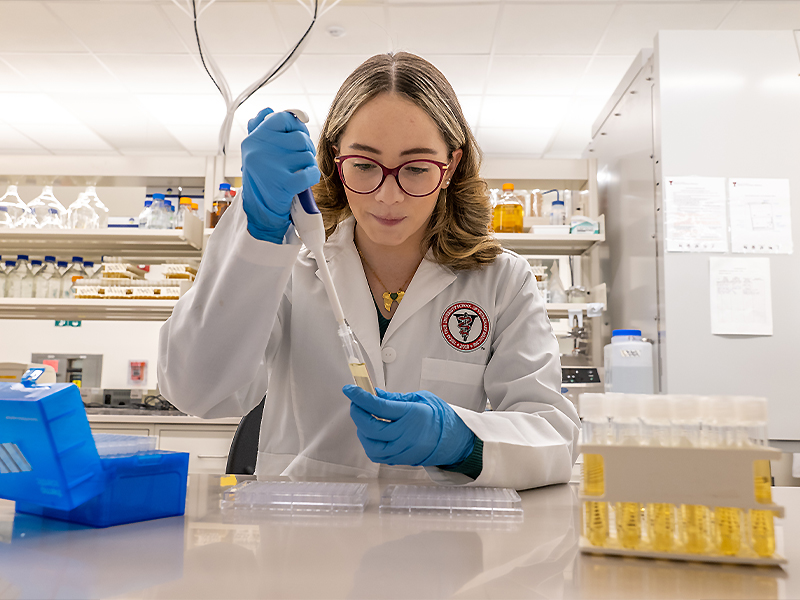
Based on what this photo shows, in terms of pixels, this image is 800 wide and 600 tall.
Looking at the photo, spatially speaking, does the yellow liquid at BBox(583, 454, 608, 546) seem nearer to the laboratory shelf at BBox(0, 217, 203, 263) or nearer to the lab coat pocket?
the lab coat pocket

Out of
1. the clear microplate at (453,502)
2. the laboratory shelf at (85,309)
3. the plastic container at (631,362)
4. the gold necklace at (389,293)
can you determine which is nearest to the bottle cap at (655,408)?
the clear microplate at (453,502)

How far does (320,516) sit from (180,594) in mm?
268

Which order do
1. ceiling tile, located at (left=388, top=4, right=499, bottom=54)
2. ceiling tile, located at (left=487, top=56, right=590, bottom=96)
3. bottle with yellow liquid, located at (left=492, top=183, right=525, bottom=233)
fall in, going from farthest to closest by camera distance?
1. ceiling tile, located at (left=487, top=56, right=590, bottom=96)
2. ceiling tile, located at (left=388, top=4, right=499, bottom=54)
3. bottle with yellow liquid, located at (left=492, top=183, right=525, bottom=233)

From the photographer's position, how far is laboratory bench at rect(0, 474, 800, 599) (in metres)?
0.46

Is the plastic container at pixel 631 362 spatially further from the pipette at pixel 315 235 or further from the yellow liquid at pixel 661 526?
the yellow liquid at pixel 661 526

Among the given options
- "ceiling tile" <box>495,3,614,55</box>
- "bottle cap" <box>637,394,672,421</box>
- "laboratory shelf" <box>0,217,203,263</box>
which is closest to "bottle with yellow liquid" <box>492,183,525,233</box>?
"ceiling tile" <box>495,3,614,55</box>

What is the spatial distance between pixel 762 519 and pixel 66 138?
227 inches

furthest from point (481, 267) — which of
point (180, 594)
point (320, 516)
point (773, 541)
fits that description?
point (180, 594)

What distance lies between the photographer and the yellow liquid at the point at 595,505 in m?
0.56

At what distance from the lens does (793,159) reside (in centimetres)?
233

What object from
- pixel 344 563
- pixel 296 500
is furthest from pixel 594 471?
pixel 296 500

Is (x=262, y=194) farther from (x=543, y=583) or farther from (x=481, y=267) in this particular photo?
(x=543, y=583)

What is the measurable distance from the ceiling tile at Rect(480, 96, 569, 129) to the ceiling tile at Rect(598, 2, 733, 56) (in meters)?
0.80

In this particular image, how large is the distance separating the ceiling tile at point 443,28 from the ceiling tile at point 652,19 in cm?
69
